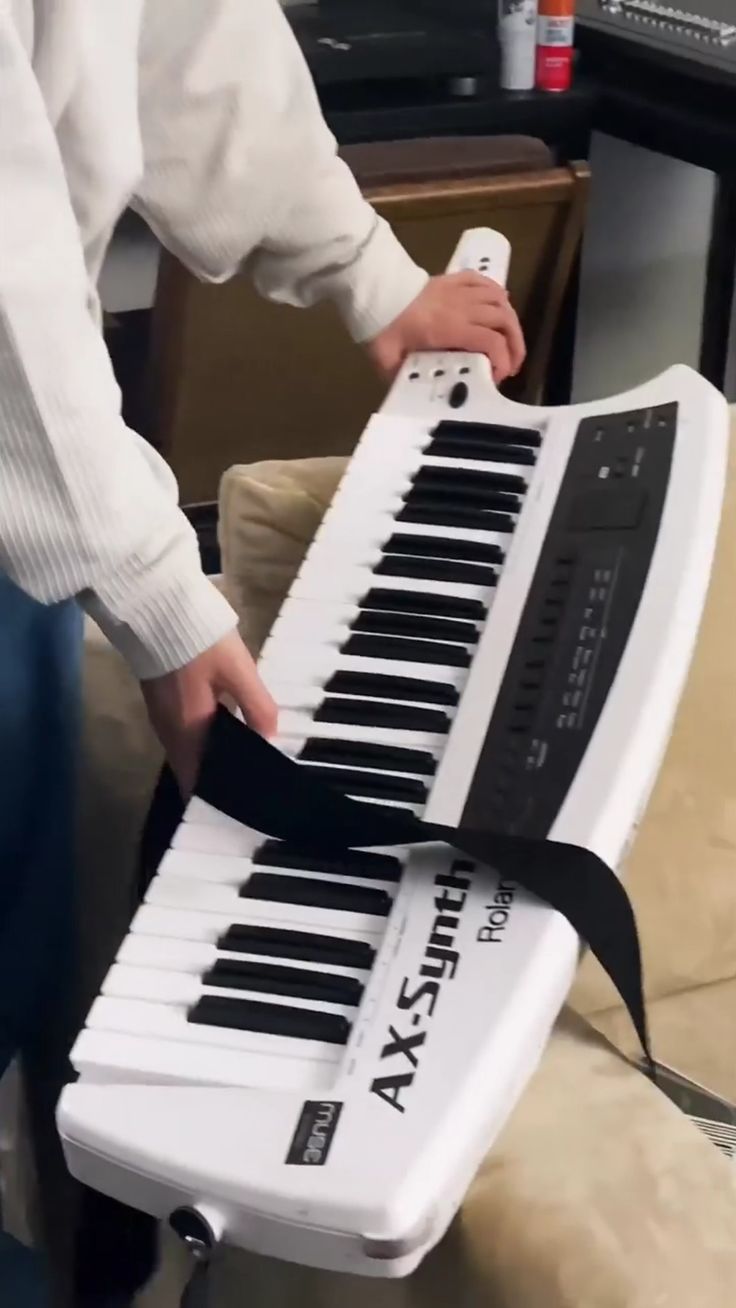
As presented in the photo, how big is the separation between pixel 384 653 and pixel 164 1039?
300mm

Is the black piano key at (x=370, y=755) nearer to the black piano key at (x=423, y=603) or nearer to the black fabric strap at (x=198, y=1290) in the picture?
the black piano key at (x=423, y=603)

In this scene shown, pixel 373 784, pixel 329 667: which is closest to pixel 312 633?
pixel 329 667

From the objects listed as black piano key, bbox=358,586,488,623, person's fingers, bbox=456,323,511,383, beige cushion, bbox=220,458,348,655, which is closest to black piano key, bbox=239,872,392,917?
black piano key, bbox=358,586,488,623

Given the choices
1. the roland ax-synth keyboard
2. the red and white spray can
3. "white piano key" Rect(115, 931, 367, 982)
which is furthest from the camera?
the red and white spray can

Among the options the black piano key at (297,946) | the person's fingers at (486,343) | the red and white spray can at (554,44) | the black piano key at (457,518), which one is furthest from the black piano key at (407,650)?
the red and white spray can at (554,44)

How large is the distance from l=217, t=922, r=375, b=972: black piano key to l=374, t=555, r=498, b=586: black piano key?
0.29 m

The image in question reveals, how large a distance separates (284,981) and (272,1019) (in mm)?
24

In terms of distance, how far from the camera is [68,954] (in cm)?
109

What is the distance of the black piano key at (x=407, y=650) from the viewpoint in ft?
2.99

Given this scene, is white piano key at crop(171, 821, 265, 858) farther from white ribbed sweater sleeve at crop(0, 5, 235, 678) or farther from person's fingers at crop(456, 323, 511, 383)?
person's fingers at crop(456, 323, 511, 383)

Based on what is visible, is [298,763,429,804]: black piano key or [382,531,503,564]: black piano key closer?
[298,763,429,804]: black piano key

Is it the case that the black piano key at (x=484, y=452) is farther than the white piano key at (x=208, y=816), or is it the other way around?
the black piano key at (x=484, y=452)

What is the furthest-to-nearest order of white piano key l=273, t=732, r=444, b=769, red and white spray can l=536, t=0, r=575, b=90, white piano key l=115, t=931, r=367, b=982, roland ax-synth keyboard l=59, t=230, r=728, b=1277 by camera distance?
red and white spray can l=536, t=0, r=575, b=90, white piano key l=273, t=732, r=444, b=769, white piano key l=115, t=931, r=367, b=982, roland ax-synth keyboard l=59, t=230, r=728, b=1277

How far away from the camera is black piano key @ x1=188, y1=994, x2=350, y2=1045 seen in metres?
0.71
